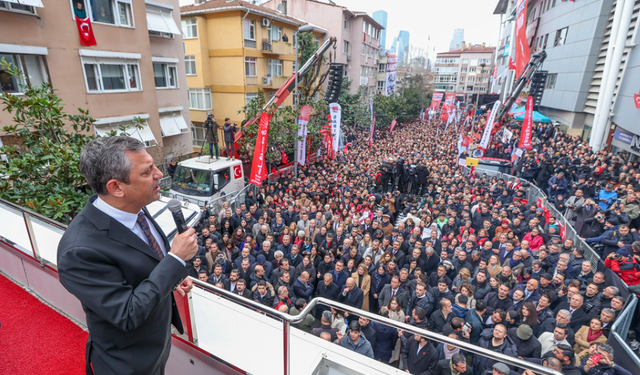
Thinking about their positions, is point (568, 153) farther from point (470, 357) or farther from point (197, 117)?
point (197, 117)

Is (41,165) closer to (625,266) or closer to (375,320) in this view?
(375,320)

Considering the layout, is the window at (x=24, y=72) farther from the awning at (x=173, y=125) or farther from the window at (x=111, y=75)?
the awning at (x=173, y=125)

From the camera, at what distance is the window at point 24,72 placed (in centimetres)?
1108

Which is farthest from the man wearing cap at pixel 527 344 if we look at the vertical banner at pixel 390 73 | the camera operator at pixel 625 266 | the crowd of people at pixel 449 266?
the vertical banner at pixel 390 73

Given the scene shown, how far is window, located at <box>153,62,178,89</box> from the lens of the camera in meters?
17.2

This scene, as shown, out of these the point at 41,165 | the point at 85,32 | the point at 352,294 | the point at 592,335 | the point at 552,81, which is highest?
the point at 85,32

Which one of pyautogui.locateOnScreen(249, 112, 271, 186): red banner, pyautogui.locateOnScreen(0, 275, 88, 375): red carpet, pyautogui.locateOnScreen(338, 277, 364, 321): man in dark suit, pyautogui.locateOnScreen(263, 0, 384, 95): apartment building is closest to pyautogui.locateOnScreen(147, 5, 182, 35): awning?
A: pyautogui.locateOnScreen(249, 112, 271, 186): red banner

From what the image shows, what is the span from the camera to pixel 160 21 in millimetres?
16344

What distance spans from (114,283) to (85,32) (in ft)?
50.5

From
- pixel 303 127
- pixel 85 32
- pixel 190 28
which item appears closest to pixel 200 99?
pixel 190 28

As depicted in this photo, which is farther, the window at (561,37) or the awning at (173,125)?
the window at (561,37)

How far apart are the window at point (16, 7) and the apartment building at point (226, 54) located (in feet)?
36.8

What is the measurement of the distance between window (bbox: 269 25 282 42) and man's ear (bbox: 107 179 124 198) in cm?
2531

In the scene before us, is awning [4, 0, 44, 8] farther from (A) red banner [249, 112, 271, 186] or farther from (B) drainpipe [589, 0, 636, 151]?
(B) drainpipe [589, 0, 636, 151]
